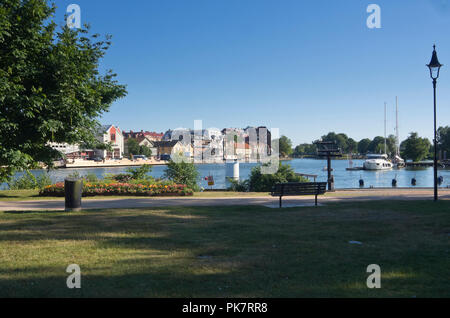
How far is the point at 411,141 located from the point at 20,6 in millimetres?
124534

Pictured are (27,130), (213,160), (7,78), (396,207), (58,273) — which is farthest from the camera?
(213,160)

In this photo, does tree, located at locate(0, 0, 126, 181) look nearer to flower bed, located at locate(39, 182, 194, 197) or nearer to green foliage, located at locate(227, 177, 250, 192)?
flower bed, located at locate(39, 182, 194, 197)

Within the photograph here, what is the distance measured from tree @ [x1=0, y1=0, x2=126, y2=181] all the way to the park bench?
7.13m

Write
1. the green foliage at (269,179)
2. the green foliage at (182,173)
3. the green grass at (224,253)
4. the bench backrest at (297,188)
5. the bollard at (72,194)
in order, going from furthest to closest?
the green foliage at (182,173) → the green foliage at (269,179) → the bench backrest at (297,188) → the bollard at (72,194) → the green grass at (224,253)

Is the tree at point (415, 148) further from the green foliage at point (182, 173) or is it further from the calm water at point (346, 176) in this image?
the green foliage at point (182, 173)

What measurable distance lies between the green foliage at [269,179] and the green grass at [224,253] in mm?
12331

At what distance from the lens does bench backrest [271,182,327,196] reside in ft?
46.1

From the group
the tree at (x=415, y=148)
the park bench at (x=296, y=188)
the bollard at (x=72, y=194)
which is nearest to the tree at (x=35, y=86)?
the bollard at (x=72, y=194)

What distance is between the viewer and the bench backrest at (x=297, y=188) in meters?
14.1

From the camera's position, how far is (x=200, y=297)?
4.84m

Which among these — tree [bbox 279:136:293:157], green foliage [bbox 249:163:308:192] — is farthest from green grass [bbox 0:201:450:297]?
tree [bbox 279:136:293:157]

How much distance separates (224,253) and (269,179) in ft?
58.2
